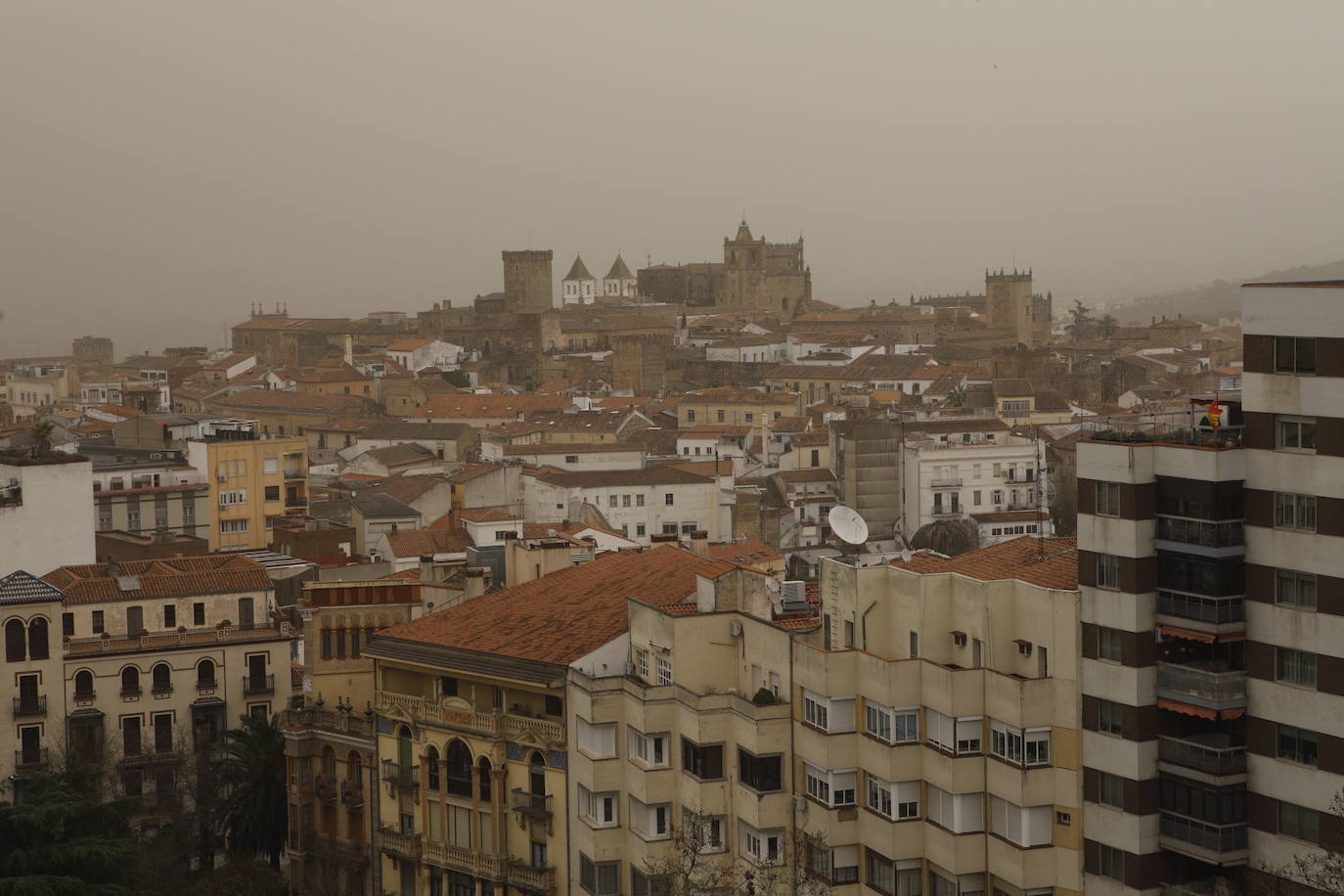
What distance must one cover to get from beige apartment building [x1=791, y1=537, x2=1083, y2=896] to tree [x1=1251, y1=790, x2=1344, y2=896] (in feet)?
5.51

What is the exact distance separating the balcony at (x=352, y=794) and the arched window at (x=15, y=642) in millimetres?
5465

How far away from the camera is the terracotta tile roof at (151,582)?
2858cm

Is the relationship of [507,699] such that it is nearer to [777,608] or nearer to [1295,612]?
[777,608]

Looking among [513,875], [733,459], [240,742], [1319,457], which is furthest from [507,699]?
[733,459]

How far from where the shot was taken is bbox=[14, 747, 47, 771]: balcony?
2769 centimetres

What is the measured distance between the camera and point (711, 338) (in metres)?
102

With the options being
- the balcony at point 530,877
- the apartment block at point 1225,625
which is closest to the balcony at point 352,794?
the balcony at point 530,877

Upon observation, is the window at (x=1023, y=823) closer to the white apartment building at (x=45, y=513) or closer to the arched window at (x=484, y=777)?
the arched window at (x=484, y=777)

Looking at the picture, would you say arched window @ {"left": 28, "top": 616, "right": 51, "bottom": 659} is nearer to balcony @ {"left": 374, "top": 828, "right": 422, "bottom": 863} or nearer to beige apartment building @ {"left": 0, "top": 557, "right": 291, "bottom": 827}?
beige apartment building @ {"left": 0, "top": 557, "right": 291, "bottom": 827}

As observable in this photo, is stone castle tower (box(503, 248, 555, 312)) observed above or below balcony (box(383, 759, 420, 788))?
above

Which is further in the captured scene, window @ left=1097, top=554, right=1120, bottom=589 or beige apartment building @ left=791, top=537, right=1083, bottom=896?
beige apartment building @ left=791, top=537, right=1083, bottom=896

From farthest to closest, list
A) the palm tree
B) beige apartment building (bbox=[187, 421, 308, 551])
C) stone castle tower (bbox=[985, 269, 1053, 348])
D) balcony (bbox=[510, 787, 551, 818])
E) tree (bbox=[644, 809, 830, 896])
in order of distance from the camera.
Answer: stone castle tower (bbox=[985, 269, 1053, 348]) < beige apartment building (bbox=[187, 421, 308, 551]) < the palm tree < balcony (bbox=[510, 787, 551, 818]) < tree (bbox=[644, 809, 830, 896])

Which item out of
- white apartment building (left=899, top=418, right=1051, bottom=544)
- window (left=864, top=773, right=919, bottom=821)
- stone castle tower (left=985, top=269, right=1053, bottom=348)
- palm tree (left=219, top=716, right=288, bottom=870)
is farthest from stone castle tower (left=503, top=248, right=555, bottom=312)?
window (left=864, top=773, right=919, bottom=821)

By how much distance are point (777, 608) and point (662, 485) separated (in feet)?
97.2
